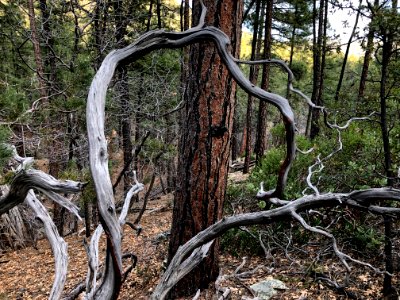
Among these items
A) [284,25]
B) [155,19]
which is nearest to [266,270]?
[155,19]

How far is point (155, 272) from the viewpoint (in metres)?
4.58

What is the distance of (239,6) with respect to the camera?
3.13 metres

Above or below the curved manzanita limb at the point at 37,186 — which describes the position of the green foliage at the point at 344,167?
below

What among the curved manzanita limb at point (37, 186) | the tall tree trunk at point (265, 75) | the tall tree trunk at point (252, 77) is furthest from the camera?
the tall tree trunk at point (252, 77)

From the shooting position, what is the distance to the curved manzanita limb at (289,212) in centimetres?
132

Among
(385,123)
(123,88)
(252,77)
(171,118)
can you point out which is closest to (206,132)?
(385,123)

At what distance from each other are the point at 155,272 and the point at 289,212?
3.67m

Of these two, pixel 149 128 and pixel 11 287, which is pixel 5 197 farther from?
pixel 149 128

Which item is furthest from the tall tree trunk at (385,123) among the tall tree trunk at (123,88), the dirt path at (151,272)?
the tall tree trunk at (123,88)

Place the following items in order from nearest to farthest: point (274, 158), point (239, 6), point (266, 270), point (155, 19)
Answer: point (239, 6), point (266, 270), point (274, 158), point (155, 19)

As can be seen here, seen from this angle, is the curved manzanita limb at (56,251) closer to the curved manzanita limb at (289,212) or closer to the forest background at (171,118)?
the forest background at (171,118)

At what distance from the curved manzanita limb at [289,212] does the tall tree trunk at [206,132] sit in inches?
71.7

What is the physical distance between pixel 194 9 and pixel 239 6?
0.45 metres

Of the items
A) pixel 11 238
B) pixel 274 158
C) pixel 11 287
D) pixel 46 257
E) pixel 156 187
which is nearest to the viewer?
pixel 11 287
